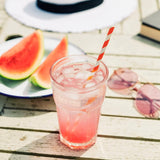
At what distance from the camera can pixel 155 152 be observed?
1165 mm

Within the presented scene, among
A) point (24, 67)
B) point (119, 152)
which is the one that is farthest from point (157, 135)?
point (24, 67)

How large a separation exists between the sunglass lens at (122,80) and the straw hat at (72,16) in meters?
0.69

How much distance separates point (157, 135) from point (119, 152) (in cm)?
22

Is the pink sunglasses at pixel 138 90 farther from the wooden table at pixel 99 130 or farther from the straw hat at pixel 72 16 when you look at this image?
the straw hat at pixel 72 16

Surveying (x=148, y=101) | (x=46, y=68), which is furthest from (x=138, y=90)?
(x=46, y=68)

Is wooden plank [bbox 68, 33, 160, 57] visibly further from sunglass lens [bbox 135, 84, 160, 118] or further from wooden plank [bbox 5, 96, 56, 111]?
wooden plank [bbox 5, 96, 56, 111]

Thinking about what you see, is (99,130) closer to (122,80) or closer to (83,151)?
(83,151)

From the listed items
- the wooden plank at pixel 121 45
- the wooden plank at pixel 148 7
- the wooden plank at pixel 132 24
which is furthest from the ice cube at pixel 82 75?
the wooden plank at pixel 148 7

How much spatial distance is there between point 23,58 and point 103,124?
72 centimetres

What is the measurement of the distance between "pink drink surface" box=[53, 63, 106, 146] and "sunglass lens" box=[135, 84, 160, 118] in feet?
1.10

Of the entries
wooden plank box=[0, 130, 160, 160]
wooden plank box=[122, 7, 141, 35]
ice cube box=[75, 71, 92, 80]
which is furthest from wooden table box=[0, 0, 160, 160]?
wooden plank box=[122, 7, 141, 35]

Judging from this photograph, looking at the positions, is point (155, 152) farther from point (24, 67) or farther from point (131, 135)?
point (24, 67)

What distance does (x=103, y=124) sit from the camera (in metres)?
1.31

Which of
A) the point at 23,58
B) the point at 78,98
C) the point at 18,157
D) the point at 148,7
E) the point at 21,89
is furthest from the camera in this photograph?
the point at 148,7
